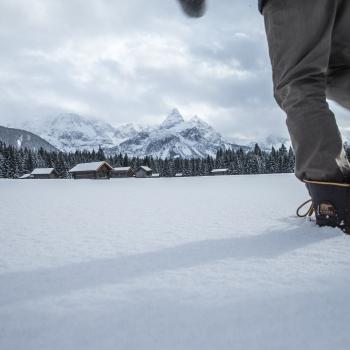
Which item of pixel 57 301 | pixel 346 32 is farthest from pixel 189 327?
pixel 346 32

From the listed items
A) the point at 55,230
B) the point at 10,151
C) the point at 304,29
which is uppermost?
the point at 10,151

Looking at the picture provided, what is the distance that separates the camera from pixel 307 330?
0.35 m

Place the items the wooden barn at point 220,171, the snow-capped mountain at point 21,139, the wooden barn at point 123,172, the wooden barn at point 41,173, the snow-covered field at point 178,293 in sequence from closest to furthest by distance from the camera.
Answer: the snow-covered field at point 178,293 < the wooden barn at point 41,173 < the wooden barn at point 123,172 < the wooden barn at point 220,171 < the snow-capped mountain at point 21,139

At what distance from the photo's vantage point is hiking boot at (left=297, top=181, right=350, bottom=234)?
2.93ft

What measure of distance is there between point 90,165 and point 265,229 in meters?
37.3

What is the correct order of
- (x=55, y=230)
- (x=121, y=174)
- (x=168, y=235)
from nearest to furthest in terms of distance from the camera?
1. (x=168, y=235)
2. (x=55, y=230)
3. (x=121, y=174)

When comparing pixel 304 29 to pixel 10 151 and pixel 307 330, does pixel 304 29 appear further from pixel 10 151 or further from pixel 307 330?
pixel 10 151

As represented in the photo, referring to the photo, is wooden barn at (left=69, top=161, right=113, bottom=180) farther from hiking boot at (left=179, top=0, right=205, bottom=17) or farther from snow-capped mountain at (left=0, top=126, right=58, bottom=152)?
snow-capped mountain at (left=0, top=126, right=58, bottom=152)

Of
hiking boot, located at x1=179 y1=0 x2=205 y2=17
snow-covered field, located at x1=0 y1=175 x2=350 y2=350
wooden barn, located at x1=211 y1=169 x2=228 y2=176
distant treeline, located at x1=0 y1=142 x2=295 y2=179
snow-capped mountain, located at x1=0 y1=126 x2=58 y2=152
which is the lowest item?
snow-covered field, located at x1=0 y1=175 x2=350 y2=350

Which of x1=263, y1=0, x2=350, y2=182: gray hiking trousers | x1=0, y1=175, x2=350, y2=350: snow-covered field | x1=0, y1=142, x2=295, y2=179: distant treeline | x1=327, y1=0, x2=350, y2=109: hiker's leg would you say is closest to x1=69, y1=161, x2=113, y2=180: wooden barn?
x1=0, y1=142, x2=295, y2=179: distant treeline

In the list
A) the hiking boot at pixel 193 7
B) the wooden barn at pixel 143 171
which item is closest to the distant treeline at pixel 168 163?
the wooden barn at pixel 143 171

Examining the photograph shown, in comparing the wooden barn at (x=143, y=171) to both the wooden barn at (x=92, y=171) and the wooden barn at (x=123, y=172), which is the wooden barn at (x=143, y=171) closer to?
the wooden barn at (x=123, y=172)

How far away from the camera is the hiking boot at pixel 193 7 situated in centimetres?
136

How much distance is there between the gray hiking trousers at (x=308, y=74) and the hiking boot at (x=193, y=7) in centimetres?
39
